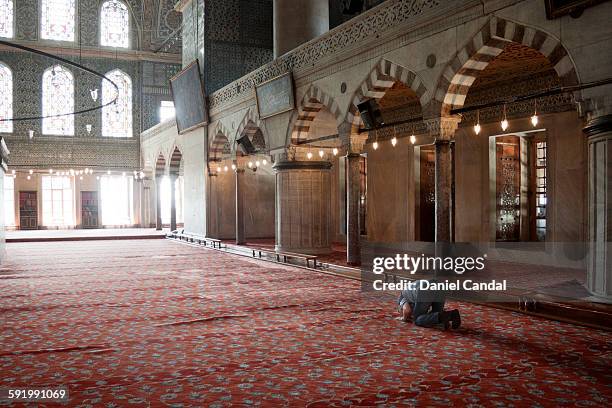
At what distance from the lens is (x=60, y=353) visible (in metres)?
4.00

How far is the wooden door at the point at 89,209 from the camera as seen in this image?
20234mm

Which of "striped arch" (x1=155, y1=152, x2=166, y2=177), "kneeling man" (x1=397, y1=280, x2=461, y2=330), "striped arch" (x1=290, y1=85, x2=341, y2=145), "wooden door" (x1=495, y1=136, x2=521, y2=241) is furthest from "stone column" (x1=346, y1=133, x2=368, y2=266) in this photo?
"striped arch" (x1=155, y1=152, x2=166, y2=177)

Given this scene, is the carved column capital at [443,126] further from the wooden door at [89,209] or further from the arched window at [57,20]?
the arched window at [57,20]

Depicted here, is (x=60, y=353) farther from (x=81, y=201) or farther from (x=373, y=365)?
(x=81, y=201)

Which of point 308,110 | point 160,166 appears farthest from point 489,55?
point 160,166

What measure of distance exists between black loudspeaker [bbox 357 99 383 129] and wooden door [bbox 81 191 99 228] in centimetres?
1487

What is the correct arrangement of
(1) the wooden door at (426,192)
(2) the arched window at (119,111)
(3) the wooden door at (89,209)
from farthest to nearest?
(2) the arched window at (119,111)
(3) the wooden door at (89,209)
(1) the wooden door at (426,192)

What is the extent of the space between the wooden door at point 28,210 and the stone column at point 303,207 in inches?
484

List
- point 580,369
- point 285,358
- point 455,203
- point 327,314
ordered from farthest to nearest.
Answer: point 455,203 < point 327,314 < point 285,358 < point 580,369

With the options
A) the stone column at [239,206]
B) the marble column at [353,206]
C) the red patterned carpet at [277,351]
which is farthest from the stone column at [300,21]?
the red patterned carpet at [277,351]

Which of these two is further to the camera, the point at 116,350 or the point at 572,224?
the point at 572,224

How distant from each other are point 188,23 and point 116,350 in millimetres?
12527

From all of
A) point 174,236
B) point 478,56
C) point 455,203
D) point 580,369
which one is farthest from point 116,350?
point 174,236

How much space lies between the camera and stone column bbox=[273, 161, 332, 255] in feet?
33.8
